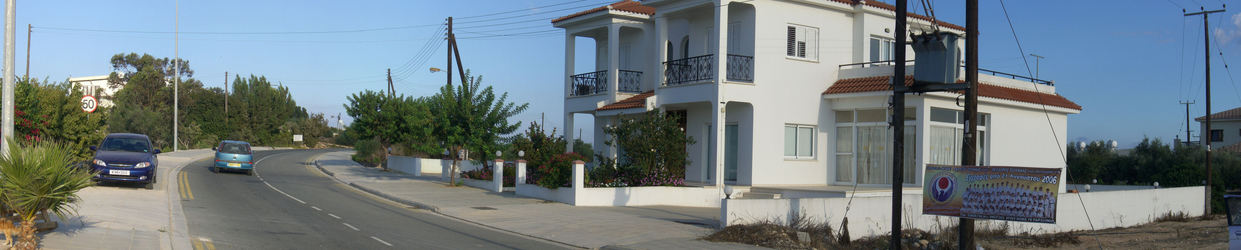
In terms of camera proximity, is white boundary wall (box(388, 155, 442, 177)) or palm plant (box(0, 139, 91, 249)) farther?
white boundary wall (box(388, 155, 442, 177))

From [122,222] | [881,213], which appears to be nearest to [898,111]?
[881,213]

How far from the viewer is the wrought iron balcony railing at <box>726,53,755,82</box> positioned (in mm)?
22969

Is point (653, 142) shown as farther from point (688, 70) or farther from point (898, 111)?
point (898, 111)

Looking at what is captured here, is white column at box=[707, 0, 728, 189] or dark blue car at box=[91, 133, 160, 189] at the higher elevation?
white column at box=[707, 0, 728, 189]

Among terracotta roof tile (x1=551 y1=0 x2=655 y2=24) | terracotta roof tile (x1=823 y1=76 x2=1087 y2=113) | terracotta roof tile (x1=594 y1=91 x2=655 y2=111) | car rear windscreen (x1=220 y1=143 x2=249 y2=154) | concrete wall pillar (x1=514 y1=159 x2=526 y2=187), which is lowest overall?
concrete wall pillar (x1=514 y1=159 x2=526 y2=187)

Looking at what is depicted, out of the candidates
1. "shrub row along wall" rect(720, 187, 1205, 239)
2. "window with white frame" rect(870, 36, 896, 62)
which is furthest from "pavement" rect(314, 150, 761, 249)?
"window with white frame" rect(870, 36, 896, 62)

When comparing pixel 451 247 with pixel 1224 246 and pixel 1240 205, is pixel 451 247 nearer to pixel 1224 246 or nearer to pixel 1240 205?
pixel 1240 205

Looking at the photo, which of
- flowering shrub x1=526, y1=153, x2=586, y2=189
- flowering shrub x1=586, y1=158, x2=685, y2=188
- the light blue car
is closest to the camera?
flowering shrub x1=586, y1=158, x2=685, y2=188

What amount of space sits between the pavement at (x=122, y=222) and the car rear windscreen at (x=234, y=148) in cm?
968

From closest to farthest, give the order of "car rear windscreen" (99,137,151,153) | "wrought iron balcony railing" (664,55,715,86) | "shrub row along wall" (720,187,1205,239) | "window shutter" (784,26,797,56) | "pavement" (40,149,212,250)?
"pavement" (40,149,212,250) → "shrub row along wall" (720,187,1205,239) → "car rear windscreen" (99,137,151,153) → "wrought iron balcony railing" (664,55,715,86) → "window shutter" (784,26,797,56)

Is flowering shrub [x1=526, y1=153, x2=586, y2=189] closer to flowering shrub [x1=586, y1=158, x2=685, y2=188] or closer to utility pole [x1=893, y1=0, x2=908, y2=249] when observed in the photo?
flowering shrub [x1=586, y1=158, x2=685, y2=188]

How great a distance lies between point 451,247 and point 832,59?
51.0ft

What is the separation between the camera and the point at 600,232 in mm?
15195

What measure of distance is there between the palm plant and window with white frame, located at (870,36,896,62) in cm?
2163
